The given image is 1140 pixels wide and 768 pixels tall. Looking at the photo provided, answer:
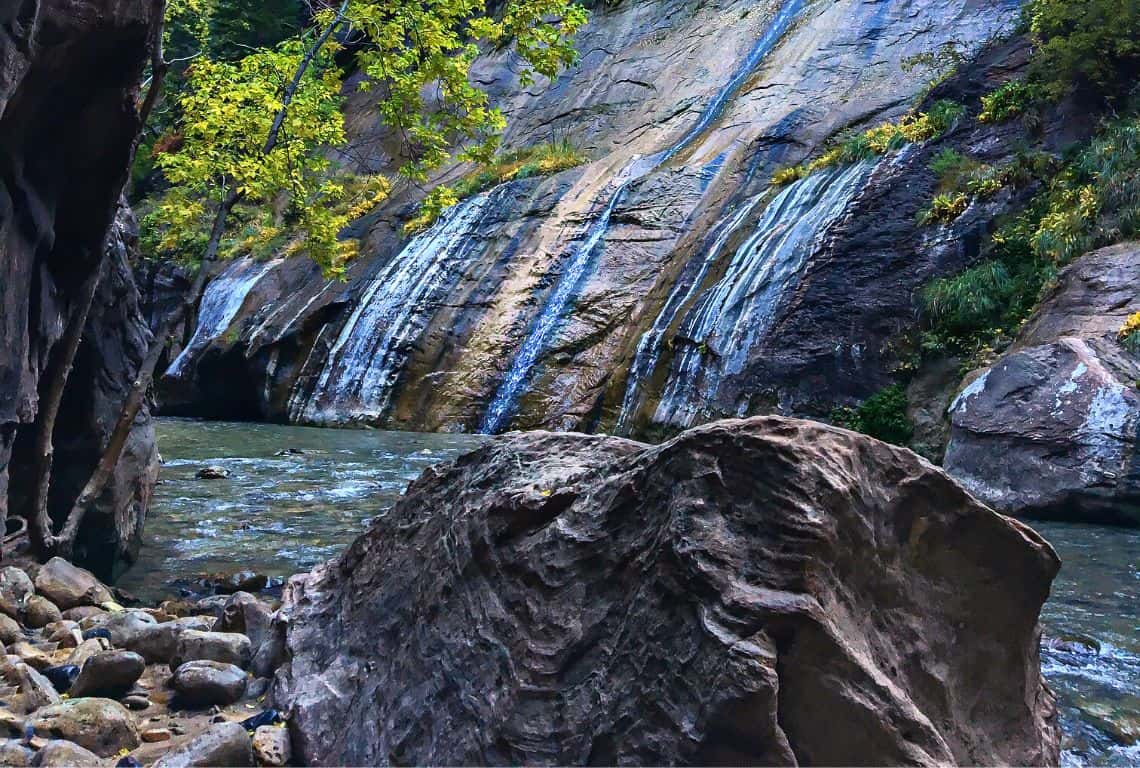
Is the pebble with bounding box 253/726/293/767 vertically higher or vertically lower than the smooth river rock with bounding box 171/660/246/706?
higher

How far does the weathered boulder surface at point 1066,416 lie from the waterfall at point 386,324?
12526mm

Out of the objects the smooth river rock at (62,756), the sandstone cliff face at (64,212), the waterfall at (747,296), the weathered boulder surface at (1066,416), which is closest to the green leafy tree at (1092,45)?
the waterfall at (747,296)

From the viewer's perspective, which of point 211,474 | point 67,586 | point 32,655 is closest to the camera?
point 32,655

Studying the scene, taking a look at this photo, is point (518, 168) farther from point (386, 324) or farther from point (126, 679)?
point (126, 679)

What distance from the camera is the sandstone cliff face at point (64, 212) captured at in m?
4.11

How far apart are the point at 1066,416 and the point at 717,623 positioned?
8.45 m

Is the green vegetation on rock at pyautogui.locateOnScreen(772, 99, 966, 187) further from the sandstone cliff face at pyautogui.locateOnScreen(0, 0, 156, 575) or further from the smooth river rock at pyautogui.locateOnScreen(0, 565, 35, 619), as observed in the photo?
the smooth river rock at pyautogui.locateOnScreen(0, 565, 35, 619)

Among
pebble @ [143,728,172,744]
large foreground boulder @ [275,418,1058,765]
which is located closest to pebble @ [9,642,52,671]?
pebble @ [143,728,172,744]

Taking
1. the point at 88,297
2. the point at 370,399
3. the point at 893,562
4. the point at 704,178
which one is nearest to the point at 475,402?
the point at 370,399

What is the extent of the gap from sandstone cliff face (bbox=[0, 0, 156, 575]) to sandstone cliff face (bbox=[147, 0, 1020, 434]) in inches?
371

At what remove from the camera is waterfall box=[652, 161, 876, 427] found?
48.1 feet

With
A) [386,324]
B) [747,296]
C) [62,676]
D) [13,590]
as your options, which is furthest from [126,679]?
[386,324]

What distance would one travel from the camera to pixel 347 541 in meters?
7.74

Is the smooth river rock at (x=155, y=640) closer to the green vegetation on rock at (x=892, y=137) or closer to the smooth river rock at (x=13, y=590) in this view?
the smooth river rock at (x=13, y=590)
